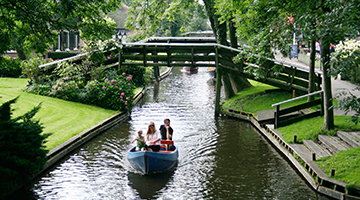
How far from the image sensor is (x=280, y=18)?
13555 millimetres

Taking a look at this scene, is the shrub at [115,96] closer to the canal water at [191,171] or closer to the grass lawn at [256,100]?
the canal water at [191,171]

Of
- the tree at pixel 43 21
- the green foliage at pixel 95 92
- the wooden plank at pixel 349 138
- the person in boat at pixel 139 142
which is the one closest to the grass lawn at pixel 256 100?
the green foliage at pixel 95 92

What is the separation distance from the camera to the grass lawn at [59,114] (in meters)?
16.4

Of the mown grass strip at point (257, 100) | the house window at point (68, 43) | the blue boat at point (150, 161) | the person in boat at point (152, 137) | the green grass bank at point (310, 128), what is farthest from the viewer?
the house window at point (68, 43)

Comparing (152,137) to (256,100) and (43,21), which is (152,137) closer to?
(43,21)

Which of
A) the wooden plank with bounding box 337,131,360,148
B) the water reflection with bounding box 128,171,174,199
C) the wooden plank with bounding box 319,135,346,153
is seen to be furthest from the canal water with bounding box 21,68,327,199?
the wooden plank with bounding box 337,131,360,148

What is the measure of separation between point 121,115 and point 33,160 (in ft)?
35.3

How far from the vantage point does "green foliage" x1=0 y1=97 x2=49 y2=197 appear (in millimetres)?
9742

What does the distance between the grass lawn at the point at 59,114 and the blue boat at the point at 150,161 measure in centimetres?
361

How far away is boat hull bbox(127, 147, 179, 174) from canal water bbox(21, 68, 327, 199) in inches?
10.0

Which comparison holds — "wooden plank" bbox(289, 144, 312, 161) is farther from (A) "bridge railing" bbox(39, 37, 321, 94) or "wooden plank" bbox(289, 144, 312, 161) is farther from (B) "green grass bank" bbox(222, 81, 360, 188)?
(A) "bridge railing" bbox(39, 37, 321, 94)

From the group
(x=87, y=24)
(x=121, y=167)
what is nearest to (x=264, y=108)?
(x=121, y=167)

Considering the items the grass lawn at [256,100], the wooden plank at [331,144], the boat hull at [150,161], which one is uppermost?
the grass lawn at [256,100]

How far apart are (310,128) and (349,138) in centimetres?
260
